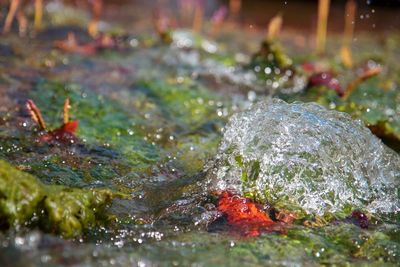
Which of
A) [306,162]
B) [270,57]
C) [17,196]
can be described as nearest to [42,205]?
[17,196]

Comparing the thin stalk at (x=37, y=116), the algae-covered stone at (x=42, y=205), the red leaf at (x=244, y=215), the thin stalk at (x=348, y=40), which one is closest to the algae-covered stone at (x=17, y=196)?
the algae-covered stone at (x=42, y=205)

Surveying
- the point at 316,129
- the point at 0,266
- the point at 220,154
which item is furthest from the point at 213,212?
the point at 0,266

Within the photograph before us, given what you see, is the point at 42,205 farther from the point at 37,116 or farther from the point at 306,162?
the point at 306,162

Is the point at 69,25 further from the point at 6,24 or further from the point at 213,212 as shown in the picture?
the point at 213,212

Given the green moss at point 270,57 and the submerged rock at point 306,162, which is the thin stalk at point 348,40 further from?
the submerged rock at point 306,162

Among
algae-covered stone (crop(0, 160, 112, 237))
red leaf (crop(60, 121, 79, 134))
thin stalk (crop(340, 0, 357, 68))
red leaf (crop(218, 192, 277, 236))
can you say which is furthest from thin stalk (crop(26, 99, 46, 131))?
thin stalk (crop(340, 0, 357, 68))

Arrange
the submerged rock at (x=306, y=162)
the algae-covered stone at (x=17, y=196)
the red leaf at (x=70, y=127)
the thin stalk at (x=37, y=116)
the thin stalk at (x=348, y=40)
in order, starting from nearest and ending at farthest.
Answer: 1. the algae-covered stone at (x=17, y=196)
2. the submerged rock at (x=306, y=162)
3. the thin stalk at (x=37, y=116)
4. the red leaf at (x=70, y=127)
5. the thin stalk at (x=348, y=40)

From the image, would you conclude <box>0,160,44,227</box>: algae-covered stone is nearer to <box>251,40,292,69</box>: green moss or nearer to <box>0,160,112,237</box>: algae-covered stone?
<box>0,160,112,237</box>: algae-covered stone
